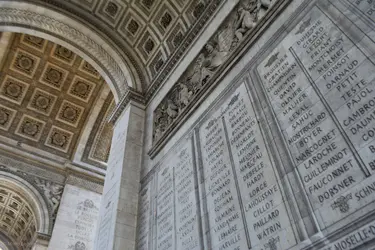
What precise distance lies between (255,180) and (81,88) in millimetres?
10840

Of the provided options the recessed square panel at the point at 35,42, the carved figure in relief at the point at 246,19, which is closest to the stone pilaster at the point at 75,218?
A: the recessed square panel at the point at 35,42

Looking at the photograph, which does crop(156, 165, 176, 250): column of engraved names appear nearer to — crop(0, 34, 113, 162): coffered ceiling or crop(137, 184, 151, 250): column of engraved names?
crop(137, 184, 151, 250): column of engraved names

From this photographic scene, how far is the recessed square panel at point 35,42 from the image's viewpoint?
39.0 ft

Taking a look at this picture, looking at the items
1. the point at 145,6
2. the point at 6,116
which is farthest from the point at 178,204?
the point at 6,116

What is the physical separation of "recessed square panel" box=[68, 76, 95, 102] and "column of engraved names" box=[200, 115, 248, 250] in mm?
8937

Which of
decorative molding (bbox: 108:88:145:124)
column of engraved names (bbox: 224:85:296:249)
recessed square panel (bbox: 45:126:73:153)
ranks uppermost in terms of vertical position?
recessed square panel (bbox: 45:126:73:153)

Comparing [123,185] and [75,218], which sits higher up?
[75,218]

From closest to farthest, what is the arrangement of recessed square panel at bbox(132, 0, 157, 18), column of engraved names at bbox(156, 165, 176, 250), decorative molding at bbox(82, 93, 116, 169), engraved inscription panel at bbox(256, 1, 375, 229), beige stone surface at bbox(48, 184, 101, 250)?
1. engraved inscription panel at bbox(256, 1, 375, 229)
2. column of engraved names at bbox(156, 165, 176, 250)
3. recessed square panel at bbox(132, 0, 157, 18)
4. beige stone surface at bbox(48, 184, 101, 250)
5. decorative molding at bbox(82, 93, 116, 169)

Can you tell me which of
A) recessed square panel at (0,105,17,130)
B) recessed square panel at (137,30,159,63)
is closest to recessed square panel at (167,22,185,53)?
recessed square panel at (137,30,159,63)

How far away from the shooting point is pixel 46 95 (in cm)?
1301

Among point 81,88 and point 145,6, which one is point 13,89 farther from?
point 145,6

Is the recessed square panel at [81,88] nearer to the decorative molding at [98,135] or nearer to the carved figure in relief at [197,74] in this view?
the decorative molding at [98,135]

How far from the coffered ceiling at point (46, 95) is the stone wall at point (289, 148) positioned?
8.62 metres

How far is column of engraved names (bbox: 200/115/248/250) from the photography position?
3863 mm
